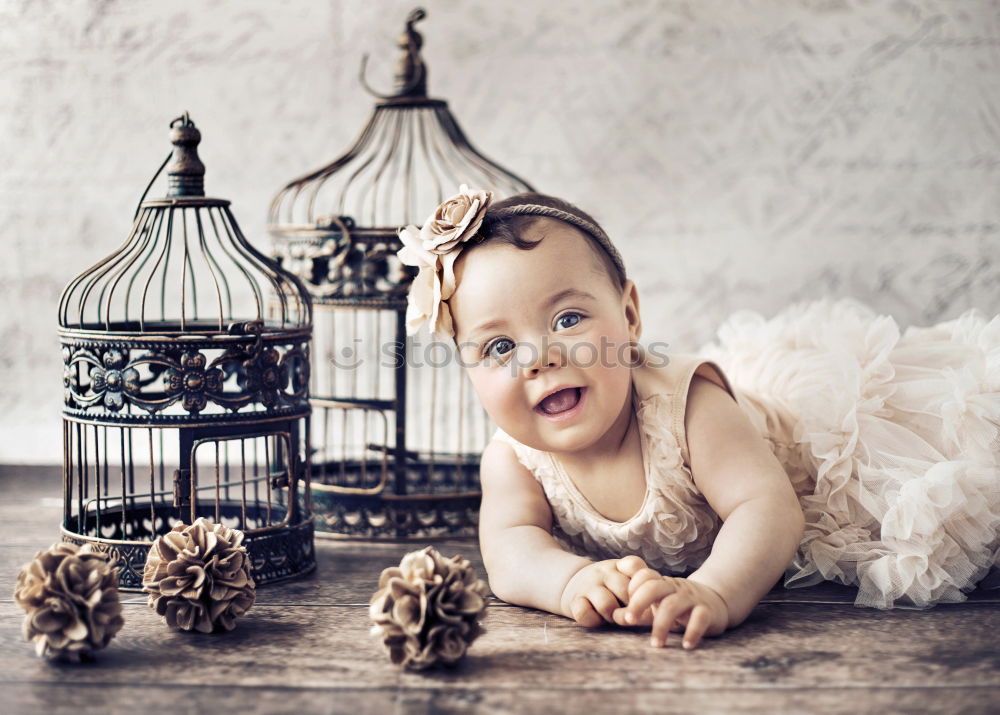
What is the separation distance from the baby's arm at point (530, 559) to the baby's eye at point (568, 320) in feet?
0.91

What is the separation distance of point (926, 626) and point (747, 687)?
1.16 ft

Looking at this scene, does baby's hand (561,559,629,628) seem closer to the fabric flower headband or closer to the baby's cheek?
the baby's cheek

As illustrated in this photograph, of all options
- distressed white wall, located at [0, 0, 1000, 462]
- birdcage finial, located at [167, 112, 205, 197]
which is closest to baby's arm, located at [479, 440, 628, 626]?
birdcage finial, located at [167, 112, 205, 197]

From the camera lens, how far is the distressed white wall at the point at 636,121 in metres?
2.40

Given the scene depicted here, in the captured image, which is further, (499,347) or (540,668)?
(499,347)

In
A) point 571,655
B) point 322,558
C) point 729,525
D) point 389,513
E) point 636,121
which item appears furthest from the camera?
point 636,121

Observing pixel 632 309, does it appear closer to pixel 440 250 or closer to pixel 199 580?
pixel 440 250

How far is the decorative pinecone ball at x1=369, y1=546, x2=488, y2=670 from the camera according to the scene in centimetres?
105

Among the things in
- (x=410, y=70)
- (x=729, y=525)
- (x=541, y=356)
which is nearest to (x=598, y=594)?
(x=729, y=525)

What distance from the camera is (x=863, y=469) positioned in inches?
56.4

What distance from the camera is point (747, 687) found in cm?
102

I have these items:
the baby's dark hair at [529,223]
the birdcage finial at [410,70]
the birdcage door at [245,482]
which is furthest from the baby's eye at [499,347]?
the birdcage finial at [410,70]

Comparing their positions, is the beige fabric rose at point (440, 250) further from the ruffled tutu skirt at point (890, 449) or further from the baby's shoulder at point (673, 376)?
Result: the ruffled tutu skirt at point (890, 449)

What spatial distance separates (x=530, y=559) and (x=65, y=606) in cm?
60
